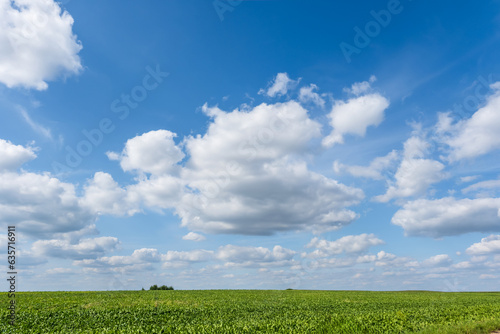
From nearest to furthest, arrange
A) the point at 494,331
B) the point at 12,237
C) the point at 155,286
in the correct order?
1. the point at 494,331
2. the point at 12,237
3. the point at 155,286

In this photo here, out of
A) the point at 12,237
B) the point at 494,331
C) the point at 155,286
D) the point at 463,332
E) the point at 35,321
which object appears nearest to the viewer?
the point at 463,332

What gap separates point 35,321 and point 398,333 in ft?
81.8

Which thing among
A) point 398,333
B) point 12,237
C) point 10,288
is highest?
point 12,237

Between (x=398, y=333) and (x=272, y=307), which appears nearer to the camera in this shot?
(x=398, y=333)

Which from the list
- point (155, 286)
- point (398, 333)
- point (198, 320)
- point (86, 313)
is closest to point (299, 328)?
point (398, 333)

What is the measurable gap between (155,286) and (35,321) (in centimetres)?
6916

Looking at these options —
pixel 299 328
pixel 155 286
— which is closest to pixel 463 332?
pixel 299 328

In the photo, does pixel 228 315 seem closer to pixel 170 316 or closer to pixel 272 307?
pixel 170 316

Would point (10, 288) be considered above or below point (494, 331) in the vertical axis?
above

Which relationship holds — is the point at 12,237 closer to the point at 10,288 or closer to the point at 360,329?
the point at 10,288

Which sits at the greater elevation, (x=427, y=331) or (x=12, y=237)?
(x=12, y=237)

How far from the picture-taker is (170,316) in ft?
86.8

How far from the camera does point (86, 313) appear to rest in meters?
26.8

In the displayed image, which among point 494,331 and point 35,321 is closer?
point 494,331
